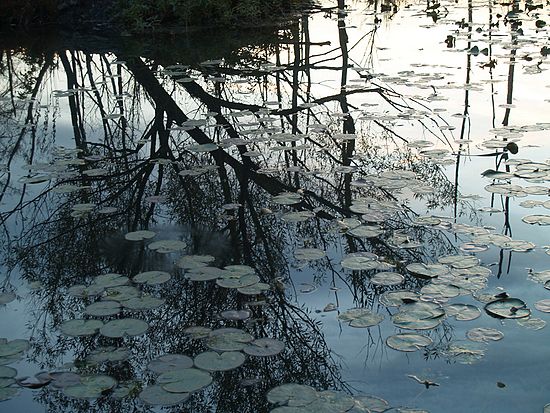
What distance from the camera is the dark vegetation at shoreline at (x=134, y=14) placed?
10922mm

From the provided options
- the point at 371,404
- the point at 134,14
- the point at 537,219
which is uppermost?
the point at 134,14

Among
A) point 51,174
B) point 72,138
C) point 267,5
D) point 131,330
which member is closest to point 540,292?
point 131,330

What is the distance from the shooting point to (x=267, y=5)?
1163 centimetres

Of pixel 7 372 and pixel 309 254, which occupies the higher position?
pixel 309 254

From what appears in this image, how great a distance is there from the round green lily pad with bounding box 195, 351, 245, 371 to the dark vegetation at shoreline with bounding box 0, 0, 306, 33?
8.72 m

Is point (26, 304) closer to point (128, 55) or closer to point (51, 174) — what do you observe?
point (51, 174)

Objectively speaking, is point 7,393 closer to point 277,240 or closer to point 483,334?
point 277,240

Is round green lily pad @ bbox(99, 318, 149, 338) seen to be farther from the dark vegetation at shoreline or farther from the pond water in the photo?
the dark vegetation at shoreline

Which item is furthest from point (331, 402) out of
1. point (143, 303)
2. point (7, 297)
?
point (7, 297)

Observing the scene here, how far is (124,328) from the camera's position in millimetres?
3004

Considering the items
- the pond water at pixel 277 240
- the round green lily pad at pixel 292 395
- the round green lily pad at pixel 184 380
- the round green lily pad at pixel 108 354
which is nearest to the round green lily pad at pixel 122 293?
the pond water at pixel 277 240

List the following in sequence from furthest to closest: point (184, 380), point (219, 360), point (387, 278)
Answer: point (387, 278), point (219, 360), point (184, 380)

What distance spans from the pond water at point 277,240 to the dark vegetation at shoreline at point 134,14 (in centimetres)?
329

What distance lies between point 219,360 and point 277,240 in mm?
1251
